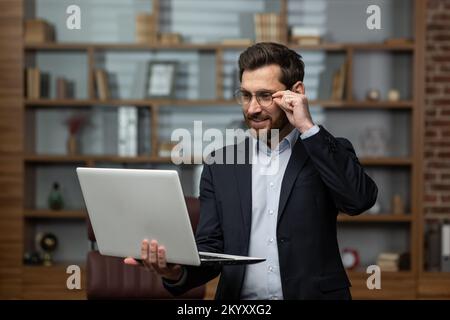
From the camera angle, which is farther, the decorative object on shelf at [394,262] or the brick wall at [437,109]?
the brick wall at [437,109]

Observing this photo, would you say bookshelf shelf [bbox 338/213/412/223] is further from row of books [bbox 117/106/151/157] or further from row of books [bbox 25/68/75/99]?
row of books [bbox 25/68/75/99]

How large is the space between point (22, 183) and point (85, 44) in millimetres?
991

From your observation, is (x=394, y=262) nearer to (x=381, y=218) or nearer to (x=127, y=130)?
(x=381, y=218)

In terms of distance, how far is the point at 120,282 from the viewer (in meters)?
3.15

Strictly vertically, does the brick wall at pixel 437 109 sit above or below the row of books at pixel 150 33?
below

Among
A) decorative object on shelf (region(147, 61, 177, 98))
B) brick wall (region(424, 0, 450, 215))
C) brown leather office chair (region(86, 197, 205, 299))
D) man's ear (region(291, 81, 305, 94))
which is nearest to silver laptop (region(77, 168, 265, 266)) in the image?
man's ear (region(291, 81, 305, 94))

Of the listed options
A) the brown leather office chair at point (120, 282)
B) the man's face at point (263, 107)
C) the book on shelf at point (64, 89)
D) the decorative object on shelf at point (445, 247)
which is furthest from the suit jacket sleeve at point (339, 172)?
the book on shelf at point (64, 89)

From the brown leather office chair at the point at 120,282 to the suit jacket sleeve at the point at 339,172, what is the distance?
1.23m

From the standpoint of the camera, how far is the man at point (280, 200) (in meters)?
1.95

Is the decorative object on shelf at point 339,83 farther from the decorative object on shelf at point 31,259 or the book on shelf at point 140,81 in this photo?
the decorative object on shelf at point 31,259

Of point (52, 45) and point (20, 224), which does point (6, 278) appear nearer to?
point (20, 224)

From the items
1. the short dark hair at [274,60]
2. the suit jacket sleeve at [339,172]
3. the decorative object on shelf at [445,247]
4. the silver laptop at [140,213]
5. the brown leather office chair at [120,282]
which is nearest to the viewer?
the silver laptop at [140,213]

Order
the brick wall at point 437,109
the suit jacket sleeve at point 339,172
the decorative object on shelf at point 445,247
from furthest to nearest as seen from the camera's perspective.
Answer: the brick wall at point 437,109, the decorative object on shelf at point 445,247, the suit jacket sleeve at point 339,172

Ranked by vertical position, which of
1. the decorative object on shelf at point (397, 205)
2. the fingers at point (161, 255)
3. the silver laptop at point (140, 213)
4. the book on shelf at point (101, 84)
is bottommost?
the decorative object on shelf at point (397, 205)
